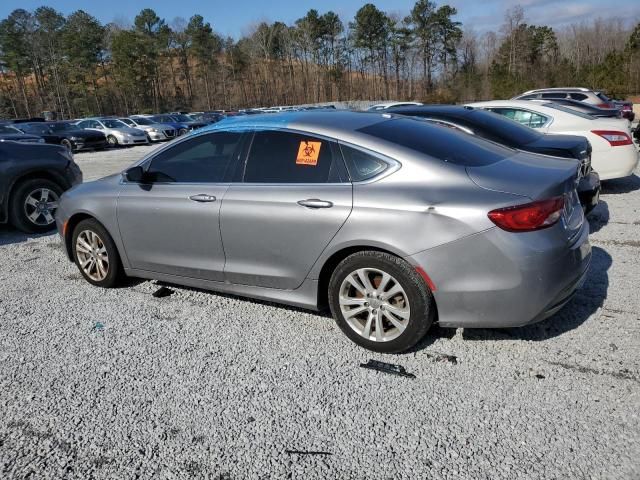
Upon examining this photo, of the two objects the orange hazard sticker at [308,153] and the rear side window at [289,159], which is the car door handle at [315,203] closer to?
the rear side window at [289,159]

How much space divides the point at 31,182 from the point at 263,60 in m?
80.7

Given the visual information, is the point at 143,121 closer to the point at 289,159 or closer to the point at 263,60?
the point at 289,159

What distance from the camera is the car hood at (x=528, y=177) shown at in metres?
3.03

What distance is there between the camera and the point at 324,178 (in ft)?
11.4

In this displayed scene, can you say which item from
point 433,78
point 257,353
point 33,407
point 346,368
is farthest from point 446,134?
point 433,78

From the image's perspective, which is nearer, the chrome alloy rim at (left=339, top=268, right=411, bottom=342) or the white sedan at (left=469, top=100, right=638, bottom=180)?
the chrome alloy rim at (left=339, top=268, right=411, bottom=342)

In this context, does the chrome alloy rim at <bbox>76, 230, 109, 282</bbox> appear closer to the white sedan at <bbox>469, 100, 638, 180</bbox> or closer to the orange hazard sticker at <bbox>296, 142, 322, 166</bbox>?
the orange hazard sticker at <bbox>296, 142, 322, 166</bbox>

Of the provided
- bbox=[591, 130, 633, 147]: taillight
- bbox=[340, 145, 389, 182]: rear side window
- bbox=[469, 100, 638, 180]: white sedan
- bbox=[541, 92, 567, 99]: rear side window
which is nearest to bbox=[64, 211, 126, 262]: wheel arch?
bbox=[340, 145, 389, 182]: rear side window

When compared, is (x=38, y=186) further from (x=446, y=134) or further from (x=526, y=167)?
(x=526, y=167)

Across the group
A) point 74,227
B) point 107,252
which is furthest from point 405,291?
point 74,227

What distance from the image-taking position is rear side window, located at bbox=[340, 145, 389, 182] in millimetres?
3318

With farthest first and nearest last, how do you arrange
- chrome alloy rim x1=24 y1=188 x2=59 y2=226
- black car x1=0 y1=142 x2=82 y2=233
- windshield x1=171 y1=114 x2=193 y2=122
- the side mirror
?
1. windshield x1=171 y1=114 x2=193 y2=122
2. chrome alloy rim x1=24 y1=188 x2=59 y2=226
3. black car x1=0 y1=142 x2=82 y2=233
4. the side mirror

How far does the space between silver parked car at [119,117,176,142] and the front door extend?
24.4m

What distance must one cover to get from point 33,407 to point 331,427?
1.77m
